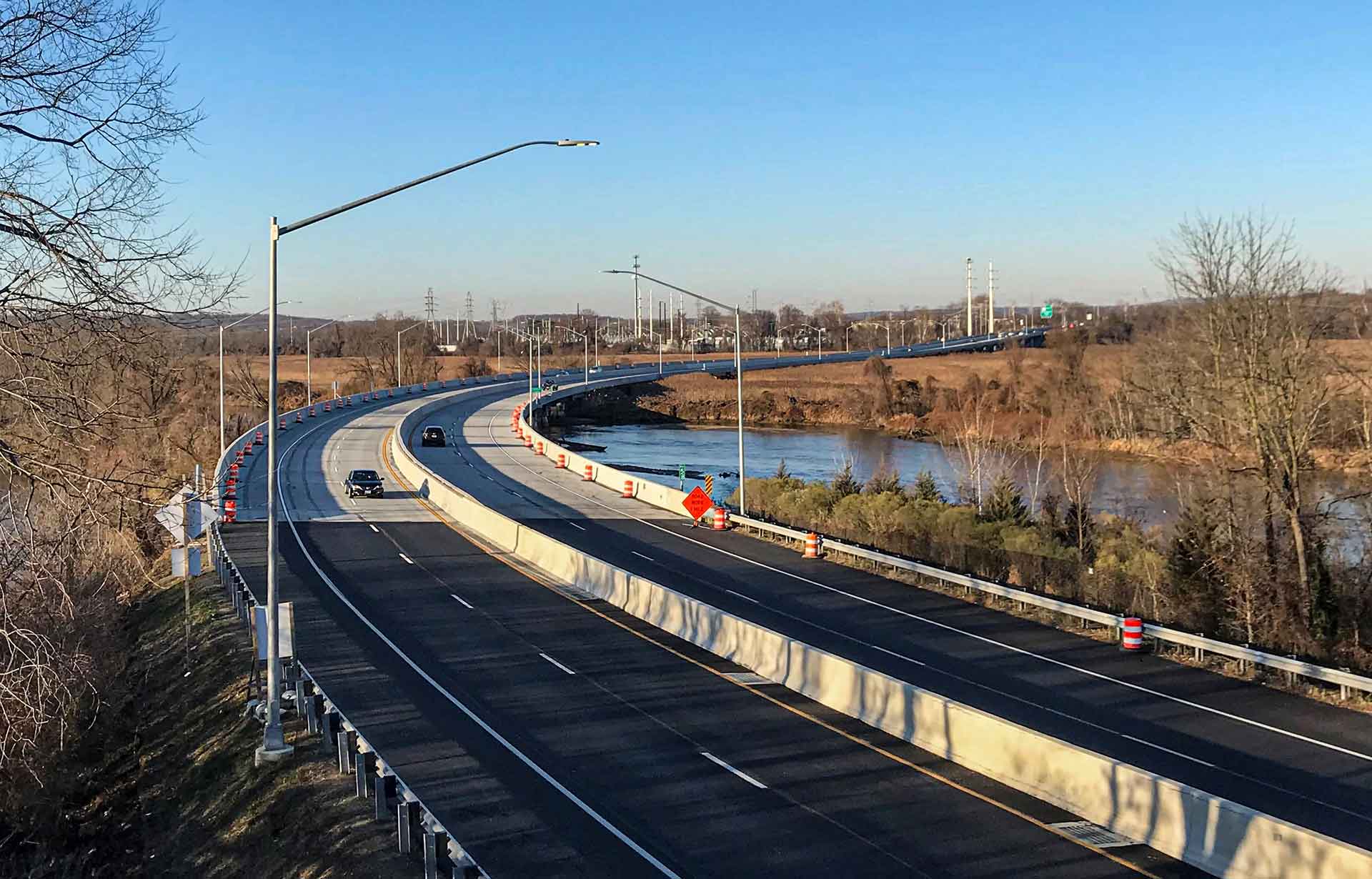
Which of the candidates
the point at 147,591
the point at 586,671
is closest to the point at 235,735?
the point at 586,671

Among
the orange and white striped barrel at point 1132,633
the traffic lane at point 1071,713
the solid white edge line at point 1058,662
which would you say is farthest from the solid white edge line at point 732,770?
the orange and white striped barrel at point 1132,633

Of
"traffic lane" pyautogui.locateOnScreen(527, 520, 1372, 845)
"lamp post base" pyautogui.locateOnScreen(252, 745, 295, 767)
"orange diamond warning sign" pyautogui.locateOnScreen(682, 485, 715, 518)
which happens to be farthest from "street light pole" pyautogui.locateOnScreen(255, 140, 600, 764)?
"orange diamond warning sign" pyautogui.locateOnScreen(682, 485, 715, 518)

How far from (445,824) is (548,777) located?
6.10ft

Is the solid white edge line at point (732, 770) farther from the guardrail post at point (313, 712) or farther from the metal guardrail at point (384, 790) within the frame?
the guardrail post at point (313, 712)

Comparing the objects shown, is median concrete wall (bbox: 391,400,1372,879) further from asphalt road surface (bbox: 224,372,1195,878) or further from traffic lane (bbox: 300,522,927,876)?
traffic lane (bbox: 300,522,927,876)

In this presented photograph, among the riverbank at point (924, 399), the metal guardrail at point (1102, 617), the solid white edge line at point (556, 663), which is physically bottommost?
the solid white edge line at point (556, 663)

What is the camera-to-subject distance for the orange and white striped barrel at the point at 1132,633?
877 inches

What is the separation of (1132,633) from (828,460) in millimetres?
50664

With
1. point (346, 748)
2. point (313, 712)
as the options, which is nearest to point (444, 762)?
point (346, 748)

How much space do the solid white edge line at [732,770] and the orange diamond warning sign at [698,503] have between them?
867 inches

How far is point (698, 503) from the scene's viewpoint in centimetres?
3794

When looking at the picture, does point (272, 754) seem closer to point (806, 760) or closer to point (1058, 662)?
point (806, 760)

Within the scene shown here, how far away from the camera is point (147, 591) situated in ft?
112

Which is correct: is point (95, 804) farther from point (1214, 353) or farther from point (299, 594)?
point (1214, 353)
